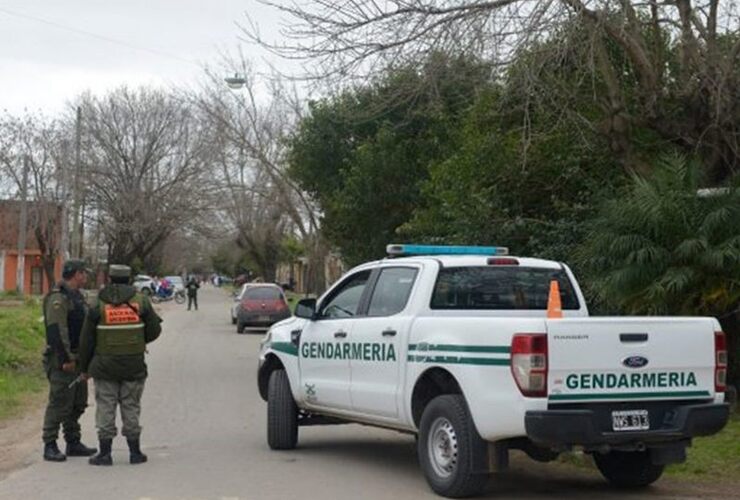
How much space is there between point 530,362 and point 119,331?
14.2ft

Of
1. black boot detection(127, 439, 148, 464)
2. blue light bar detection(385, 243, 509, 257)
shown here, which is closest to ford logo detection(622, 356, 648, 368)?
blue light bar detection(385, 243, 509, 257)

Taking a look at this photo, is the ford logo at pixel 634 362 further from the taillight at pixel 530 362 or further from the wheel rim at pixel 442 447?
the wheel rim at pixel 442 447

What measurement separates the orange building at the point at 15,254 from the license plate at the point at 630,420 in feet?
154

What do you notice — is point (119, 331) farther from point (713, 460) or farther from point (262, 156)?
point (262, 156)

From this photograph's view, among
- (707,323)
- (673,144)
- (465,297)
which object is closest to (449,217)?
(673,144)

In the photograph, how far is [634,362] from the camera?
8609mm

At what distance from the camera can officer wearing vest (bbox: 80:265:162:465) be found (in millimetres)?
10867

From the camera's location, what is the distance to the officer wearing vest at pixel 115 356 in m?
10.9

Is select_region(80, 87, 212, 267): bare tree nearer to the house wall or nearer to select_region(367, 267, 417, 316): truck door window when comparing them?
the house wall

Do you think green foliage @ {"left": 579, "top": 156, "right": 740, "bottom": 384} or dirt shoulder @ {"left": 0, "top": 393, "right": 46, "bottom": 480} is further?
green foliage @ {"left": 579, "top": 156, "right": 740, "bottom": 384}

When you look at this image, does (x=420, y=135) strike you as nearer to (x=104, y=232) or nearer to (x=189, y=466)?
(x=189, y=466)

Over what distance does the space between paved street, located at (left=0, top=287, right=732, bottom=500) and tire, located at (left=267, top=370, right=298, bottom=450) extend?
13 cm

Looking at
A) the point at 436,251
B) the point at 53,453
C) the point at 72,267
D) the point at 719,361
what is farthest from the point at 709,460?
the point at 72,267

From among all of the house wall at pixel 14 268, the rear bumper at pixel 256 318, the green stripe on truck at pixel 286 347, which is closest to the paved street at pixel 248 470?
the green stripe on truck at pixel 286 347
